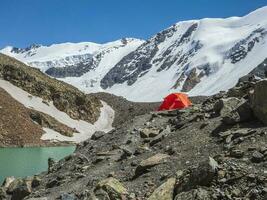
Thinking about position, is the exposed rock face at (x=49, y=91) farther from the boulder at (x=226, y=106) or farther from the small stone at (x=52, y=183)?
the boulder at (x=226, y=106)

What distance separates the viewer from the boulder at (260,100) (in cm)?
2208

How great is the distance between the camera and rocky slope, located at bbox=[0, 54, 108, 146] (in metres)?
108

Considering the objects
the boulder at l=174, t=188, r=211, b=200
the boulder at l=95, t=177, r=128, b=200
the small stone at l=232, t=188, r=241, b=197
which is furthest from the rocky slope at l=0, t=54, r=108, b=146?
the small stone at l=232, t=188, r=241, b=197

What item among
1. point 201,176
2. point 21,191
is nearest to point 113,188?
point 201,176

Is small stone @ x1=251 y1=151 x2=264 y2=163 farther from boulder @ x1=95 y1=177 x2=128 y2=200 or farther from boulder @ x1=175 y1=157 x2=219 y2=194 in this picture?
boulder @ x1=95 y1=177 x2=128 y2=200

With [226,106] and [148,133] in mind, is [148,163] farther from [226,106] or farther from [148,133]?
[148,133]

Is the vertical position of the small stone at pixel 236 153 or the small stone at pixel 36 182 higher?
the small stone at pixel 236 153

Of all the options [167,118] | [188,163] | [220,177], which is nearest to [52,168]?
[167,118]

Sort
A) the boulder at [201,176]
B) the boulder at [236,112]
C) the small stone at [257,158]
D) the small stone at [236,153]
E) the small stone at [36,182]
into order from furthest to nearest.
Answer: the small stone at [36,182]
the boulder at [236,112]
the small stone at [236,153]
the small stone at [257,158]
the boulder at [201,176]

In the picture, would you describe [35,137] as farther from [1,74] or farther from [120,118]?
[120,118]

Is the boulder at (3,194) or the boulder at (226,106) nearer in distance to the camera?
the boulder at (226,106)

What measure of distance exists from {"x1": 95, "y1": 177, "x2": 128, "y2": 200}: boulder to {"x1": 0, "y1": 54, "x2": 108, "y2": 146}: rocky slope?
82.1m

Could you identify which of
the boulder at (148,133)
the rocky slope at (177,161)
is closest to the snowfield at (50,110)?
the rocky slope at (177,161)

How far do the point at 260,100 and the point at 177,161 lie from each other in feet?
13.3
